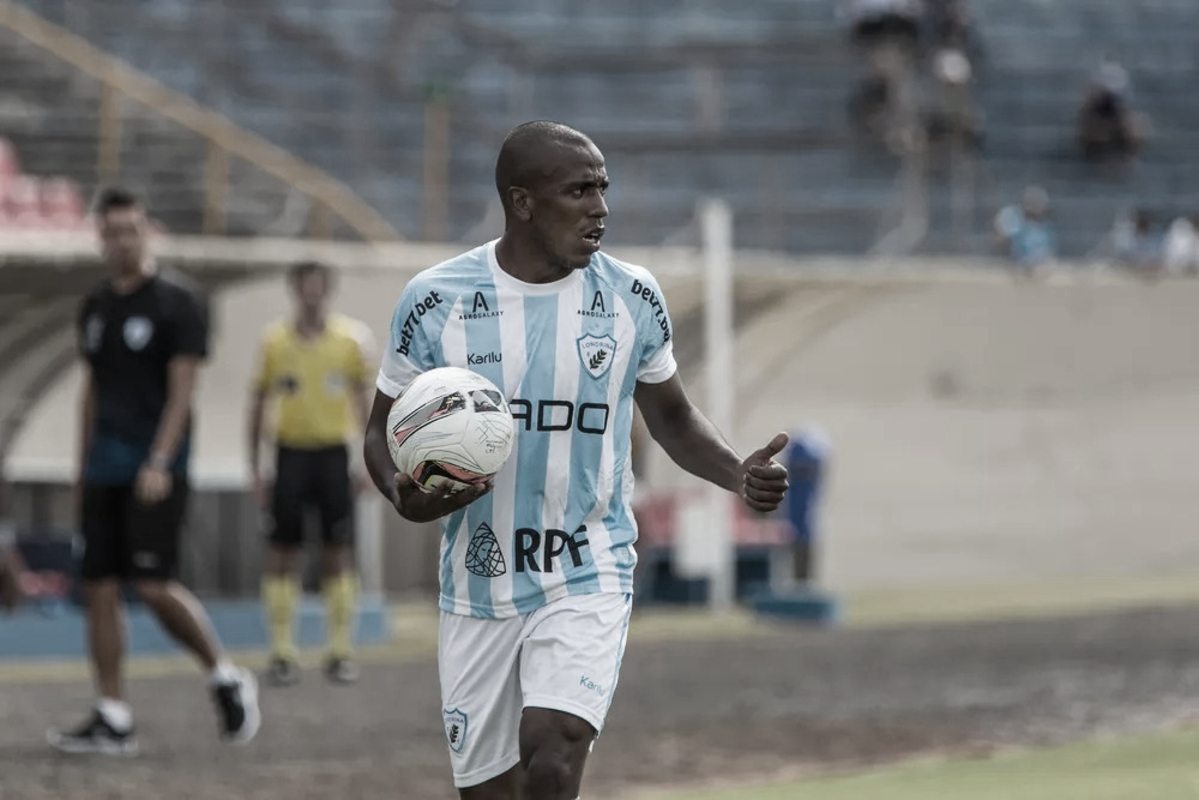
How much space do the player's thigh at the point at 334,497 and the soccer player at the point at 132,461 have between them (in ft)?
10.9

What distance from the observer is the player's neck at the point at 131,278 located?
1048 centimetres

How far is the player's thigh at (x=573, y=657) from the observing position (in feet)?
18.9

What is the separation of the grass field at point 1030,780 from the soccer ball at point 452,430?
3833 mm

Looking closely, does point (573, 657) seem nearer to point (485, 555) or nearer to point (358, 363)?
point (485, 555)

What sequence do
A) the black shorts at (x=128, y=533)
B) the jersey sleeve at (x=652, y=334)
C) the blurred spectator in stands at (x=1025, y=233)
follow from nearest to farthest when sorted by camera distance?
the jersey sleeve at (x=652, y=334), the black shorts at (x=128, y=533), the blurred spectator in stands at (x=1025, y=233)

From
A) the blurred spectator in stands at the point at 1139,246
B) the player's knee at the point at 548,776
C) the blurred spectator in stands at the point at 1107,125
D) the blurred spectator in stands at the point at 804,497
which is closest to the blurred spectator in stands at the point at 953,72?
the blurred spectator in stands at the point at 1107,125

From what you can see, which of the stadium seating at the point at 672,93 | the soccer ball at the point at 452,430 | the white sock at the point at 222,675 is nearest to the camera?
the soccer ball at the point at 452,430

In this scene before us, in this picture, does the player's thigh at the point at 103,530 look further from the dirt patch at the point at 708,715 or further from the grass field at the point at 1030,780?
the grass field at the point at 1030,780

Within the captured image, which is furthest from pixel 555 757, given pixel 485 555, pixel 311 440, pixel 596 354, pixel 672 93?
pixel 672 93

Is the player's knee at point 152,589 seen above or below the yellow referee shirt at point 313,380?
below

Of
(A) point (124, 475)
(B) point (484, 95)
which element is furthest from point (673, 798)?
(B) point (484, 95)

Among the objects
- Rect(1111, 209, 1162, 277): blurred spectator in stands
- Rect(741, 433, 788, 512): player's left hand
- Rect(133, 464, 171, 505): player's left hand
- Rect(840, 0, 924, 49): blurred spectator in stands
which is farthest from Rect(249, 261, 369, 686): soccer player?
Rect(840, 0, 924, 49): blurred spectator in stands

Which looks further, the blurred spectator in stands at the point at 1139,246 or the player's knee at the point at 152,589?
the blurred spectator in stands at the point at 1139,246

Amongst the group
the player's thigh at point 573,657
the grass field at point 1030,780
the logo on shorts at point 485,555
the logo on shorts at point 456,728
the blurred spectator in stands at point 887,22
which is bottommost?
the grass field at point 1030,780
